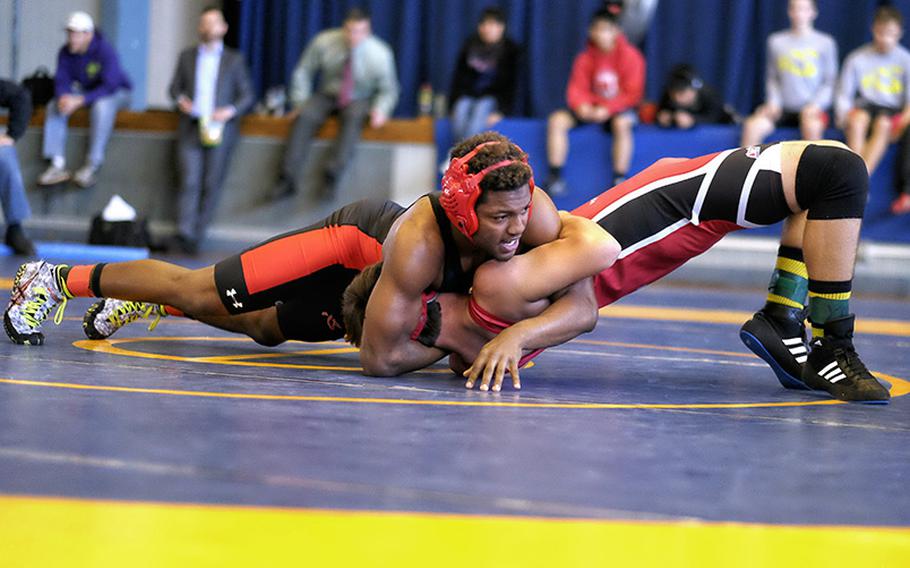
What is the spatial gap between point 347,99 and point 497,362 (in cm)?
655

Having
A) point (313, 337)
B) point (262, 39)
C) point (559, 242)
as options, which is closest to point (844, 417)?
point (559, 242)

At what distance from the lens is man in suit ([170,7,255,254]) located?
31.2ft

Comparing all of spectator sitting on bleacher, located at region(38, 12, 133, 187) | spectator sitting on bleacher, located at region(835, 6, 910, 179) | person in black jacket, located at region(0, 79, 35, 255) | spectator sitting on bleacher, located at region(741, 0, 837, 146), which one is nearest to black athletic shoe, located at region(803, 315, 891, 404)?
Answer: spectator sitting on bleacher, located at region(835, 6, 910, 179)

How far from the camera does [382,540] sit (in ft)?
5.60

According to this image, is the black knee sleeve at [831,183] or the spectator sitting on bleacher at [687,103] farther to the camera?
the spectator sitting on bleacher at [687,103]

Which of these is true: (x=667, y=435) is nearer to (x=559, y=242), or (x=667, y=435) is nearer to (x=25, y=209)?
(x=559, y=242)

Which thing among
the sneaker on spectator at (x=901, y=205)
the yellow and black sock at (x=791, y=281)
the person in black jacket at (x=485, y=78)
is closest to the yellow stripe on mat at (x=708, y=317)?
the yellow and black sock at (x=791, y=281)

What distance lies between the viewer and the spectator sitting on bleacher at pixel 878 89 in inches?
329

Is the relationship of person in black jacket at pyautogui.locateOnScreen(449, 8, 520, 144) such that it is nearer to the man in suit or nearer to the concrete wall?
the man in suit

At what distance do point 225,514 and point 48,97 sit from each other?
28.8 feet

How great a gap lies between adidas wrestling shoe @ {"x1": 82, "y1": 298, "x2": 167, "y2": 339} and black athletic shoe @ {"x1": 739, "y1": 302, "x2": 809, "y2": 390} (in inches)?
70.9

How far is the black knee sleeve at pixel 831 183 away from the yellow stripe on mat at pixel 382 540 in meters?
1.59

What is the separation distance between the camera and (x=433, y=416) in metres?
2.73

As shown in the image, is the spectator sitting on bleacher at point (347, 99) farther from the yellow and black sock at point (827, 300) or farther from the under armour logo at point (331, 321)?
the yellow and black sock at point (827, 300)
